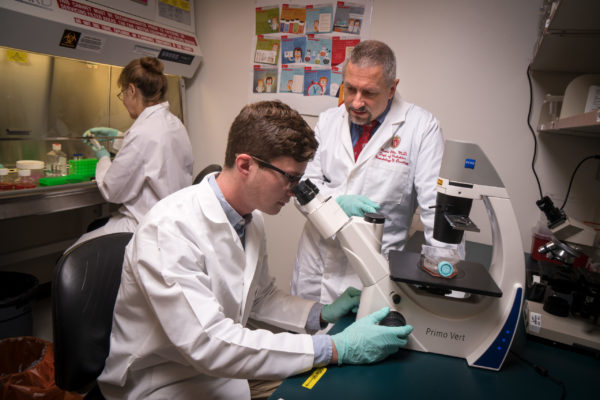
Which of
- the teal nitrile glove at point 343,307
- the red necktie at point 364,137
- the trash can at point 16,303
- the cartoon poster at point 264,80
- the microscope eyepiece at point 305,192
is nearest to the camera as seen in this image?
the microscope eyepiece at point 305,192

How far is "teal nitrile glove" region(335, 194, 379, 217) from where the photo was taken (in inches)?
55.6

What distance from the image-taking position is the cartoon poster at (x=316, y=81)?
263 centimetres

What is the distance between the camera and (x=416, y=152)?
1.61 m

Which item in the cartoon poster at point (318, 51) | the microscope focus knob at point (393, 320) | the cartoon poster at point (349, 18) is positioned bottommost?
the microscope focus knob at point (393, 320)

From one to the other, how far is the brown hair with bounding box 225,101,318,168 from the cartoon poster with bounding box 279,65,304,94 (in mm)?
1749

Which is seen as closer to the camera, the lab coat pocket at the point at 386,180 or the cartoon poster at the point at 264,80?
the lab coat pocket at the point at 386,180

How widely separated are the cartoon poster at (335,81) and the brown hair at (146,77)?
1140mm

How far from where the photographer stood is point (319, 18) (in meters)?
2.58

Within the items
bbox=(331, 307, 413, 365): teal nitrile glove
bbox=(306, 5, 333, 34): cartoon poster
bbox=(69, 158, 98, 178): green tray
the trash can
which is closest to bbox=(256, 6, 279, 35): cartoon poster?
bbox=(306, 5, 333, 34): cartoon poster

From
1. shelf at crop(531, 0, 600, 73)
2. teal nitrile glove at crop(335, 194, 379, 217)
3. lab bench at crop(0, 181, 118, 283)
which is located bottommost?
lab bench at crop(0, 181, 118, 283)

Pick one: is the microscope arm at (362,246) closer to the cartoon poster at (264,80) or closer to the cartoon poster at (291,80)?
the cartoon poster at (291,80)

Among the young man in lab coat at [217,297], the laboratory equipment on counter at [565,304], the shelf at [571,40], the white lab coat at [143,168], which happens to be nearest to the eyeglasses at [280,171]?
the young man in lab coat at [217,297]

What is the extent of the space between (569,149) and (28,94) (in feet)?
11.2

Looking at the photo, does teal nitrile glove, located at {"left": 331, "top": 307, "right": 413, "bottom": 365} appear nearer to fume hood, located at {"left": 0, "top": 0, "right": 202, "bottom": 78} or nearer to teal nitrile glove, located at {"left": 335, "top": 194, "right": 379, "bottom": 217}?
teal nitrile glove, located at {"left": 335, "top": 194, "right": 379, "bottom": 217}
